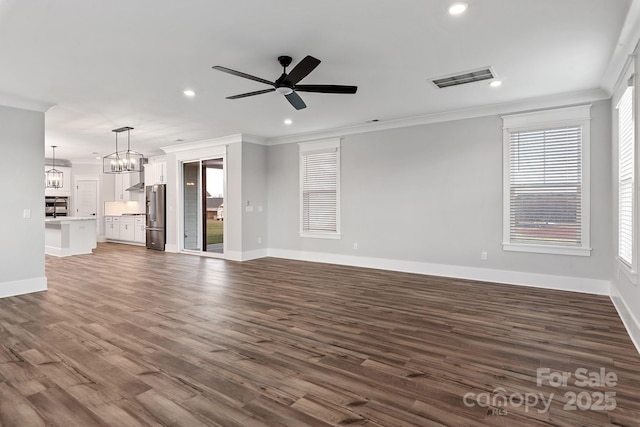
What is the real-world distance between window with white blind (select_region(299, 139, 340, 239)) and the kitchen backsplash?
269 inches

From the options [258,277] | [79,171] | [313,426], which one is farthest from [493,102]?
[79,171]

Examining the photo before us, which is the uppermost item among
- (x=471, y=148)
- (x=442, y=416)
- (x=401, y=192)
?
(x=471, y=148)

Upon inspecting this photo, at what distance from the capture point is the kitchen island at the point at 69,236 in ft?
27.5

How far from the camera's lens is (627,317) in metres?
3.52

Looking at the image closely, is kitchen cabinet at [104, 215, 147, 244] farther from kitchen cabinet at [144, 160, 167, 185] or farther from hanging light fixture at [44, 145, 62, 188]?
hanging light fixture at [44, 145, 62, 188]

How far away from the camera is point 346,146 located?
7051mm

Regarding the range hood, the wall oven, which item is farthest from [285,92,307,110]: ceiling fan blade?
the wall oven

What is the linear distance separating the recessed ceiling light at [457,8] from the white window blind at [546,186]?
3.16m

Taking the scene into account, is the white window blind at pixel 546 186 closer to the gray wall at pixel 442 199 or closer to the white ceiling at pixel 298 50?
the gray wall at pixel 442 199

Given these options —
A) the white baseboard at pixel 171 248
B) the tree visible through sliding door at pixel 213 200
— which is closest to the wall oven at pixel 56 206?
the tree visible through sliding door at pixel 213 200

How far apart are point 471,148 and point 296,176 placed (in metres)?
3.62

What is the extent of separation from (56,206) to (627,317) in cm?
1394

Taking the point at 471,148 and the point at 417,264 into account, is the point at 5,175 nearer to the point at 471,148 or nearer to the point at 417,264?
the point at 417,264

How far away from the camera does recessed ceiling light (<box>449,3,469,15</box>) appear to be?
272 cm
